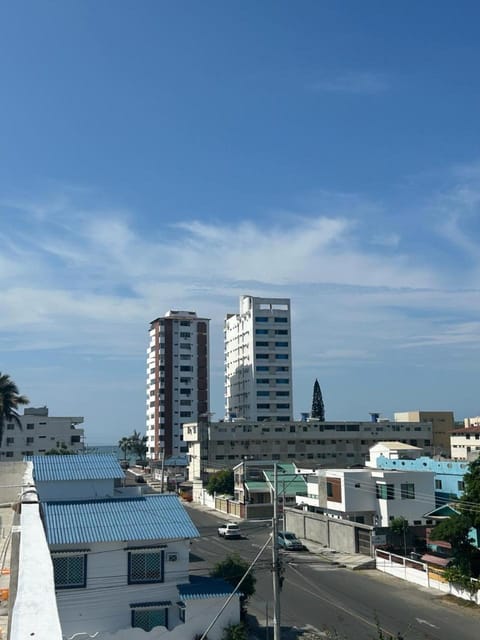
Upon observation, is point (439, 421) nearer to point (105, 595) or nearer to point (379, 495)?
point (379, 495)

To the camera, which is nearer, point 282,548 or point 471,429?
point 282,548

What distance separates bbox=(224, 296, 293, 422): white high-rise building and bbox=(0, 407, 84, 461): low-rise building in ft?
105

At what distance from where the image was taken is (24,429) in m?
121

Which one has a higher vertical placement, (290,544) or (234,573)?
(234,573)

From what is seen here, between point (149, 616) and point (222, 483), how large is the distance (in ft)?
194

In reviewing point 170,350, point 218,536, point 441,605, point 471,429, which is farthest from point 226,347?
point 441,605

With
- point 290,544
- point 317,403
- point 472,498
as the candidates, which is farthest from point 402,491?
point 317,403

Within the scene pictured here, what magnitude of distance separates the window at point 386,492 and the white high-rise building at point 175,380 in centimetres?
8800

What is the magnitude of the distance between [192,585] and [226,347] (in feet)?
421

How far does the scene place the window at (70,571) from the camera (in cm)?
2648

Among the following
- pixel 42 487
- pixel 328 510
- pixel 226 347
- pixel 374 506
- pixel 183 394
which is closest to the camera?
pixel 42 487

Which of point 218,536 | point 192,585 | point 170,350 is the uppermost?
point 170,350

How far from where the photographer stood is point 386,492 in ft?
174

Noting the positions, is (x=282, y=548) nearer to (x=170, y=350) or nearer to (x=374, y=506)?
(x=374, y=506)
